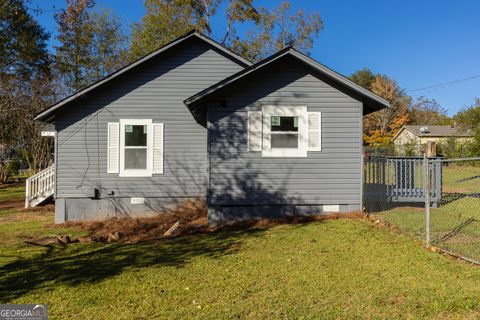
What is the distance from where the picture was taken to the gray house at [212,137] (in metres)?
10.0

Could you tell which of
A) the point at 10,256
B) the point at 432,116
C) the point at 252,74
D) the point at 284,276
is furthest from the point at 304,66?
the point at 432,116

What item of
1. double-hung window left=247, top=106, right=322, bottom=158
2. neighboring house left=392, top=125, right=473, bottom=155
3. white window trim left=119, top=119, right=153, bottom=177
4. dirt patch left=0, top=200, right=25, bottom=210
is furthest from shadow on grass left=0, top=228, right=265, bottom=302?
neighboring house left=392, top=125, right=473, bottom=155

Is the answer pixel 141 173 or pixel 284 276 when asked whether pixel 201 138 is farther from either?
pixel 284 276

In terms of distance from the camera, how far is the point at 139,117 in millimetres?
11781

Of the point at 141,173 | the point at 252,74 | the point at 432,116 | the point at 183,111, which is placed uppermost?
the point at 432,116

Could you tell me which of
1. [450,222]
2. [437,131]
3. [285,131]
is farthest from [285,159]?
[437,131]

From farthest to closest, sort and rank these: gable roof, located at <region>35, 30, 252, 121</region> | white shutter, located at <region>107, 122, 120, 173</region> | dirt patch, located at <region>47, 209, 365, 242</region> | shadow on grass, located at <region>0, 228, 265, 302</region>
→ white shutter, located at <region>107, 122, 120, 173</region> < gable roof, located at <region>35, 30, 252, 121</region> < dirt patch, located at <region>47, 209, 365, 242</region> < shadow on grass, located at <region>0, 228, 265, 302</region>

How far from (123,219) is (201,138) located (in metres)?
3.44

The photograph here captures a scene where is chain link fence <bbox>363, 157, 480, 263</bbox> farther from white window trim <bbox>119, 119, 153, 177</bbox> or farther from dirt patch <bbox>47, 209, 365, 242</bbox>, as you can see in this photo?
white window trim <bbox>119, 119, 153, 177</bbox>

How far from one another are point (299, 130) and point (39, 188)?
9.85m

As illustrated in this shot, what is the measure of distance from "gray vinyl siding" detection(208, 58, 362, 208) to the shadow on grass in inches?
60.0

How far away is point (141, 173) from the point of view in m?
11.7

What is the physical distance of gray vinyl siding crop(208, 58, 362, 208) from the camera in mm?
9984

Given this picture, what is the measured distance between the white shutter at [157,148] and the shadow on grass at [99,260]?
361cm
